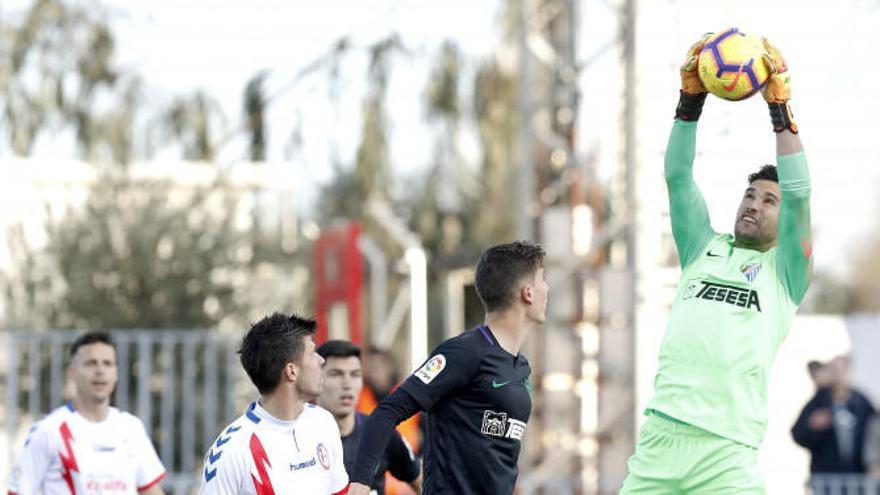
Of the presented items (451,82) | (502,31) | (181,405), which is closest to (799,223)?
(181,405)

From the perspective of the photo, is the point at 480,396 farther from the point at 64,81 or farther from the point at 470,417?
the point at 64,81

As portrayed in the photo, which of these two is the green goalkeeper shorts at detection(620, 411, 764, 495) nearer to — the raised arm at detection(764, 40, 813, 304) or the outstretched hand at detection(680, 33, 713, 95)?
the raised arm at detection(764, 40, 813, 304)

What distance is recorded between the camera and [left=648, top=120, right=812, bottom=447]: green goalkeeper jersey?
5.76 metres

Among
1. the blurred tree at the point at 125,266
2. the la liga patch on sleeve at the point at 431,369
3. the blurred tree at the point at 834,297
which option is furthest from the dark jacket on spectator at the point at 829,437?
the blurred tree at the point at 834,297

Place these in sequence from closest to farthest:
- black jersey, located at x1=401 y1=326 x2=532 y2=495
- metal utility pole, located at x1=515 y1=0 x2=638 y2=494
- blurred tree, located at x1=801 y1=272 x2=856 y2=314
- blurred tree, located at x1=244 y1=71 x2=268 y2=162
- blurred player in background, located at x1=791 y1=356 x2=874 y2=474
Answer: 1. black jersey, located at x1=401 y1=326 x2=532 y2=495
2. metal utility pole, located at x1=515 y1=0 x2=638 y2=494
3. blurred player in background, located at x1=791 y1=356 x2=874 y2=474
4. blurred tree, located at x1=244 y1=71 x2=268 y2=162
5. blurred tree, located at x1=801 y1=272 x2=856 y2=314

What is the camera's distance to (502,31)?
19.0 metres

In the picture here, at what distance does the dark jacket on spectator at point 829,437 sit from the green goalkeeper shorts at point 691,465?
254 inches

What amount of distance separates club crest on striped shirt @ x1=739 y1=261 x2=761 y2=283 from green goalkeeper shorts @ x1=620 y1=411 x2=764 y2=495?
23.0 inches

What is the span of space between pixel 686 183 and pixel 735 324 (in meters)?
0.62

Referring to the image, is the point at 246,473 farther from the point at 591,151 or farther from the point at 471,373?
the point at 591,151

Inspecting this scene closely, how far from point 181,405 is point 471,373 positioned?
24.3ft

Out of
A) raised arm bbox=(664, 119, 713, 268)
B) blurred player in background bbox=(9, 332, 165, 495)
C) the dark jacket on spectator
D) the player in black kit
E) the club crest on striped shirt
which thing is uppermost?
raised arm bbox=(664, 119, 713, 268)

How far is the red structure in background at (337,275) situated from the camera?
43.6 feet

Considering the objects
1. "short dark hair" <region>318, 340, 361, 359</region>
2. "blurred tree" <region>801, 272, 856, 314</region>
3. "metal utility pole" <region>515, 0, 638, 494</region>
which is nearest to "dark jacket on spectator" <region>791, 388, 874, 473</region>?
"metal utility pole" <region>515, 0, 638, 494</region>
